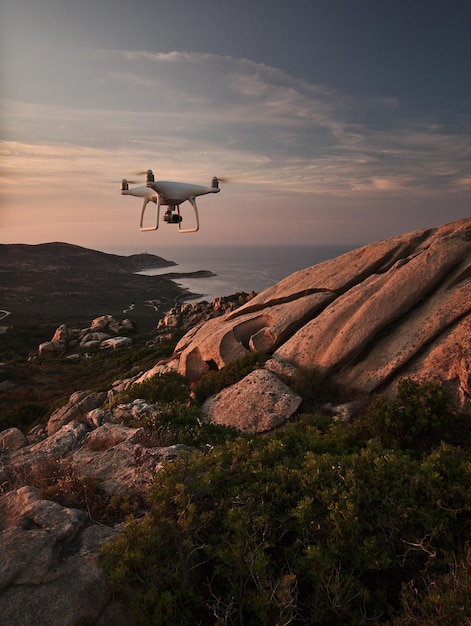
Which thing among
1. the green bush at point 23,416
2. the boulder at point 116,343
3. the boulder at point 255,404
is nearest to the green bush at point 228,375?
the boulder at point 255,404

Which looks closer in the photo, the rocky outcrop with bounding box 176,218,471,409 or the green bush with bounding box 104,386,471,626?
the green bush with bounding box 104,386,471,626

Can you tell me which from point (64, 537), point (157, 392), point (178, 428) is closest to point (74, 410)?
point (157, 392)

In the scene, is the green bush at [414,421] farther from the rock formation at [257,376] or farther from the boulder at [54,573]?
the boulder at [54,573]

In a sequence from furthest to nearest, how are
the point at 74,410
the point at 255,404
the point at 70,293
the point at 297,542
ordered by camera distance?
the point at 70,293 < the point at 74,410 < the point at 255,404 < the point at 297,542

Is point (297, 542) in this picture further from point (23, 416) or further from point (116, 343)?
point (116, 343)

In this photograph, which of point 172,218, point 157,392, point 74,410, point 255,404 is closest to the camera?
point 255,404

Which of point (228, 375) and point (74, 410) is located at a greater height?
point (228, 375)

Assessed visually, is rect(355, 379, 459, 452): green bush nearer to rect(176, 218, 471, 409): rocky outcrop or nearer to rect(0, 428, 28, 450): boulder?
rect(176, 218, 471, 409): rocky outcrop

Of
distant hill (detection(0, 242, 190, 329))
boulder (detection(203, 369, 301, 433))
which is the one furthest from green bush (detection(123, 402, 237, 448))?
distant hill (detection(0, 242, 190, 329))
